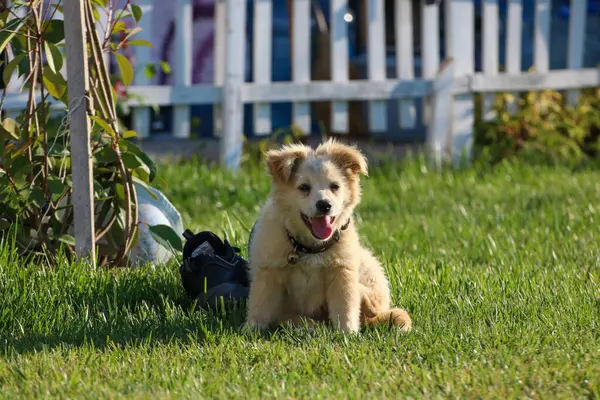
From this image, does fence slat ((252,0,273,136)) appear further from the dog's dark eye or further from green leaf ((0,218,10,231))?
the dog's dark eye

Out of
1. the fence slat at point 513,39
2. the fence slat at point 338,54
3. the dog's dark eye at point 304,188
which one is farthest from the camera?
the fence slat at point 513,39

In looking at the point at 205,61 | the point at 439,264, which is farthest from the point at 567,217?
the point at 205,61

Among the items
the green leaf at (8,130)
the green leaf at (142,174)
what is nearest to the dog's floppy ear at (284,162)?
the green leaf at (142,174)

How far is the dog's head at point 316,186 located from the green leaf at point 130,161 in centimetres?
82

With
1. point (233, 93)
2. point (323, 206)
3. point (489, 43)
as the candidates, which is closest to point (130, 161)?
point (323, 206)

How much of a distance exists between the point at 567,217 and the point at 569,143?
233cm

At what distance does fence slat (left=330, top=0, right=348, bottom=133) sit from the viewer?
7.89 metres

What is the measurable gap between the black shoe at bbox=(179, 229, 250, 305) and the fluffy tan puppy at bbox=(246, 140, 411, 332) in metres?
0.32

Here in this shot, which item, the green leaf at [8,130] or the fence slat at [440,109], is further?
the fence slat at [440,109]

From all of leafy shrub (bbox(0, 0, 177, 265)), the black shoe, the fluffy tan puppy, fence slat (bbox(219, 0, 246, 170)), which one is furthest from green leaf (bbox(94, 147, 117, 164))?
fence slat (bbox(219, 0, 246, 170))

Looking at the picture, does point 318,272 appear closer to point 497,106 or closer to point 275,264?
point 275,264

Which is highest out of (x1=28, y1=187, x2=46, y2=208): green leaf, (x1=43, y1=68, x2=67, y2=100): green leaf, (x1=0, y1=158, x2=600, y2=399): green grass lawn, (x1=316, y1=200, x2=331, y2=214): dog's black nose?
(x1=43, y1=68, x2=67, y2=100): green leaf

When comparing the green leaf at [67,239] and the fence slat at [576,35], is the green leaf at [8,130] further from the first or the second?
the fence slat at [576,35]

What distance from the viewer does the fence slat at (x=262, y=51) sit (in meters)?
7.75
